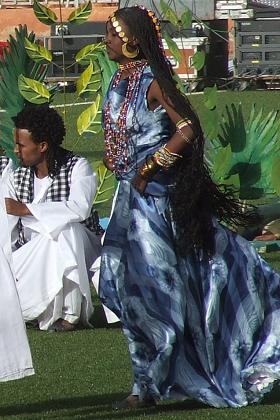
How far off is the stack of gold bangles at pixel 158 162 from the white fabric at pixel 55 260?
2.14m

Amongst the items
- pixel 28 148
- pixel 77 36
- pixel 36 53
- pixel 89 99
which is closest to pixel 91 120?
pixel 36 53

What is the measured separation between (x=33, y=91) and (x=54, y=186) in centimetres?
168

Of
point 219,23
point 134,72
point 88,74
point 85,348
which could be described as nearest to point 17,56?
point 88,74

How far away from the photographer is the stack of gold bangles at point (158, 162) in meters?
5.93

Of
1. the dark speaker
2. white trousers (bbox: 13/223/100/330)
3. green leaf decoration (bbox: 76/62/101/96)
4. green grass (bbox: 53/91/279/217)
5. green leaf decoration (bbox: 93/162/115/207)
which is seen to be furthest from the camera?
the dark speaker

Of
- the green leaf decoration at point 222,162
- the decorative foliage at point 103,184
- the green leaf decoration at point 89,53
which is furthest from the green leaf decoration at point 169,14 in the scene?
the decorative foliage at point 103,184

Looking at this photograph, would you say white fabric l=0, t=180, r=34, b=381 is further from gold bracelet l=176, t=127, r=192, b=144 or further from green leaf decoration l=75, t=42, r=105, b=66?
green leaf decoration l=75, t=42, r=105, b=66

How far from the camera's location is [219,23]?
125 feet

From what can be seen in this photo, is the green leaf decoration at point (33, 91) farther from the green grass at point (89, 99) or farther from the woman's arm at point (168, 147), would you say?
the woman's arm at point (168, 147)

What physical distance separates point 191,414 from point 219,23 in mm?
32809

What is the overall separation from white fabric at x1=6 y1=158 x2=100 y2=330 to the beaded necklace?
1958 millimetres

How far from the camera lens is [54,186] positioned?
8195 millimetres

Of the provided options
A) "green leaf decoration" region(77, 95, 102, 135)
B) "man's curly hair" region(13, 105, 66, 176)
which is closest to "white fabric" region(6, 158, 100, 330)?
"man's curly hair" region(13, 105, 66, 176)

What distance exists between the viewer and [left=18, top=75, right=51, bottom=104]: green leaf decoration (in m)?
9.67
